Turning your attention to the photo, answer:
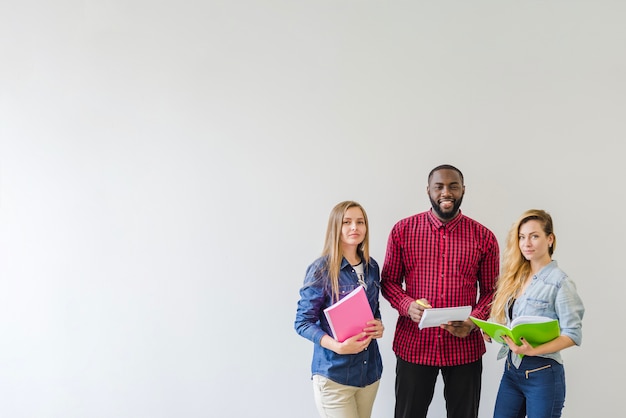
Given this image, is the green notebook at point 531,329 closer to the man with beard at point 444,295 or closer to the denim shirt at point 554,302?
the denim shirt at point 554,302

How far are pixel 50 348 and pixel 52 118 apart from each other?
1.32 metres

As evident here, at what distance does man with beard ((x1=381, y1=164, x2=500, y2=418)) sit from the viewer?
87.7 inches

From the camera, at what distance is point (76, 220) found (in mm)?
2863

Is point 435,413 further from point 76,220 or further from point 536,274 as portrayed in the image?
point 76,220

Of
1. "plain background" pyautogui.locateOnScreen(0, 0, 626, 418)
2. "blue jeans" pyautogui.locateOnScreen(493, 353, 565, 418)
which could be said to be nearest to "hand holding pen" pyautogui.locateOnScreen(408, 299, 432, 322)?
"blue jeans" pyautogui.locateOnScreen(493, 353, 565, 418)

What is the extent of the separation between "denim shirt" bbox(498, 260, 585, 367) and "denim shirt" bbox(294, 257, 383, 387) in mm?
578

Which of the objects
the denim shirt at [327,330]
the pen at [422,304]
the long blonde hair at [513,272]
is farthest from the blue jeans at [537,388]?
the denim shirt at [327,330]

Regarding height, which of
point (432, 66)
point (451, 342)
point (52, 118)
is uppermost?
point (432, 66)

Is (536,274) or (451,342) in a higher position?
(536,274)

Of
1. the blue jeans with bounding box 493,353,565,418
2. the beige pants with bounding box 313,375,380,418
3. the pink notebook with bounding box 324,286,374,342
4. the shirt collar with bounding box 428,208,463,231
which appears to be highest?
the shirt collar with bounding box 428,208,463,231

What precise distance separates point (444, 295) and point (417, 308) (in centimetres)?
17

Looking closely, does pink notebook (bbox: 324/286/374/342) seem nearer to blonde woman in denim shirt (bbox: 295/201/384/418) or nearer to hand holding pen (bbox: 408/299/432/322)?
blonde woman in denim shirt (bbox: 295/201/384/418)

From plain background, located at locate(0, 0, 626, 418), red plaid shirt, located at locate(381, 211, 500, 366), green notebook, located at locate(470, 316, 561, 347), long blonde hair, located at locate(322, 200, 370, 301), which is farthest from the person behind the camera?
plain background, located at locate(0, 0, 626, 418)

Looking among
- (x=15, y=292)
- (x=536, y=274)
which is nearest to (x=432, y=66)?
(x=536, y=274)
